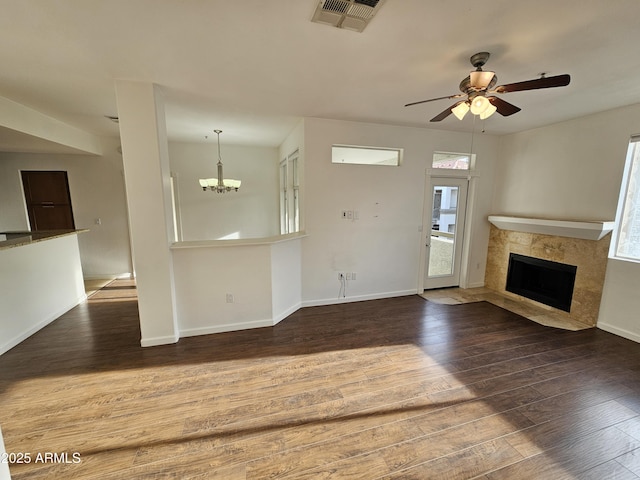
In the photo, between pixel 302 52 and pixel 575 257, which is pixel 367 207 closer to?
pixel 302 52

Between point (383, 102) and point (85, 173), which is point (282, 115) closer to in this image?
point (383, 102)

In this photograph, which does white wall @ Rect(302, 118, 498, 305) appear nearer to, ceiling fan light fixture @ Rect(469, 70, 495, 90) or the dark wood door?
ceiling fan light fixture @ Rect(469, 70, 495, 90)

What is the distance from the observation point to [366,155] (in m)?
3.99

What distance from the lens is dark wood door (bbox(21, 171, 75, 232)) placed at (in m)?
4.73

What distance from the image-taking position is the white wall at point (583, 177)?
3.01m

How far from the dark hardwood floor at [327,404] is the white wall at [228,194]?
9.28ft

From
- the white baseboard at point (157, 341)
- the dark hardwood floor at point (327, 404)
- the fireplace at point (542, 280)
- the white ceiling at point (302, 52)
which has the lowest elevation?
the dark hardwood floor at point (327, 404)

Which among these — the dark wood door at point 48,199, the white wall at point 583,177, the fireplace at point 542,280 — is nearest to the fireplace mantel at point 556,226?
the white wall at point 583,177

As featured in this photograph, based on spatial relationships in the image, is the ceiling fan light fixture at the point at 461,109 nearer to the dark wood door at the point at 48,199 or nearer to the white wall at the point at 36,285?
the white wall at the point at 36,285

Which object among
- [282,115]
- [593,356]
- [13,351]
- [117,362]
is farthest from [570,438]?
[13,351]

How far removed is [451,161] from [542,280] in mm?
2323

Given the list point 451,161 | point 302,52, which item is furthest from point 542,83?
point 451,161

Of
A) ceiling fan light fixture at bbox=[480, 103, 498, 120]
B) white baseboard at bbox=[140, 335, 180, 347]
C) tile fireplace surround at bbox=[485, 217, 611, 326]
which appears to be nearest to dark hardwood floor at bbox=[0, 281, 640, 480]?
white baseboard at bbox=[140, 335, 180, 347]

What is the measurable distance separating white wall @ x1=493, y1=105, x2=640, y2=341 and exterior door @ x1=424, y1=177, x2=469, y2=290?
817 mm
